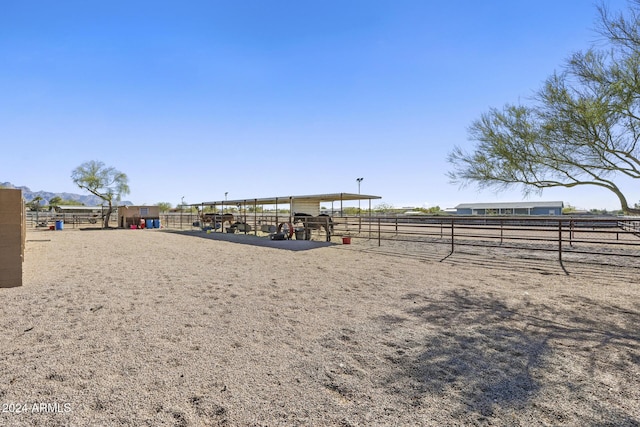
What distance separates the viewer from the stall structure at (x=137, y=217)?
82.8 ft

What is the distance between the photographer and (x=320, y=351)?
308 centimetres

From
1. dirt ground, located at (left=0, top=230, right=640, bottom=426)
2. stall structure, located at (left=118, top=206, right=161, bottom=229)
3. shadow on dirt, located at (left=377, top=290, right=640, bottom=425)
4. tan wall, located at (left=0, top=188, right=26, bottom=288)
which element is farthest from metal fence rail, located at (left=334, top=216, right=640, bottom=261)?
stall structure, located at (left=118, top=206, right=161, bottom=229)

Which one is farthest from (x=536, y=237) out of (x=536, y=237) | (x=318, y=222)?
(x=318, y=222)

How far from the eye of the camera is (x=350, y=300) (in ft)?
15.9

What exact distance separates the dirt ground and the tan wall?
0.35m

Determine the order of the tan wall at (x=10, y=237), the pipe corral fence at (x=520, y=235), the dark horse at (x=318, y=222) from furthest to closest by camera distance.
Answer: the dark horse at (x=318, y=222), the pipe corral fence at (x=520, y=235), the tan wall at (x=10, y=237)

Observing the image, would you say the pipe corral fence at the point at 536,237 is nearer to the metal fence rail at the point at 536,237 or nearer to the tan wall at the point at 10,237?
the metal fence rail at the point at 536,237

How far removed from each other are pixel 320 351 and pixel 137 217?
26.9 metres

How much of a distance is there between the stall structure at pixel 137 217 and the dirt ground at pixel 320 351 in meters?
21.3

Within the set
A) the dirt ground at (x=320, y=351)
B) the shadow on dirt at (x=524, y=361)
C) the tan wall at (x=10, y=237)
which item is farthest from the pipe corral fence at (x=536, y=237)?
the tan wall at (x=10, y=237)

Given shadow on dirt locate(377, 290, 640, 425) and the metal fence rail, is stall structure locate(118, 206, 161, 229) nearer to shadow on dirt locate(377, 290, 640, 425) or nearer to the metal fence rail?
the metal fence rail

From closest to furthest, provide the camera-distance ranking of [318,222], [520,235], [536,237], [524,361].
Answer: [524,361] < [318,222] < [536,237] < [520,235]

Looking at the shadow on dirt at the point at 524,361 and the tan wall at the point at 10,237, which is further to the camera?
the tan wall at the point at 10,237

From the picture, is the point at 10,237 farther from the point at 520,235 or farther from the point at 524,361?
the point at 520,235
